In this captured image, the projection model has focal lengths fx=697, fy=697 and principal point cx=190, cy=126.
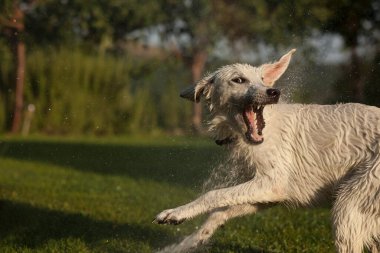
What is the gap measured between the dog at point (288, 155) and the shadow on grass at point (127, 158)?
171 inches

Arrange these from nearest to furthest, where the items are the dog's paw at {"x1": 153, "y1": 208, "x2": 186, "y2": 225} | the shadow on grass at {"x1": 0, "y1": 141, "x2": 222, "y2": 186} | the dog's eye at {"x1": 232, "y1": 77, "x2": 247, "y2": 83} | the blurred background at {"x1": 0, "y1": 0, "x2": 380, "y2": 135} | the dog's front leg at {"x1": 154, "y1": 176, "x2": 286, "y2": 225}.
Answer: the dog's paw at {"x1": 153, "y1": 208, "x2": 186, "y2": 225}, the dog's front leg at {"x1": 154, "y1": 176, "x2": 286, "y2": 225}, the dog's eye at {"x1": 232, "y1": 77, "x2": 247, "y2": 83}, the shadow on grass at {"x1": 0, "y1": 141, "x2": 222, "y2": 186}, the blurred background at {"x1": 0, "y1": 0, "x2": 380, "y2": 135}

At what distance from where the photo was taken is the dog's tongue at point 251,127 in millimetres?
5336

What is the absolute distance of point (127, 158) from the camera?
16.8 metres

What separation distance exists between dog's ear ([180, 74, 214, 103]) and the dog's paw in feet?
3.67

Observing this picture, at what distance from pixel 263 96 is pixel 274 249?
2.01 meters

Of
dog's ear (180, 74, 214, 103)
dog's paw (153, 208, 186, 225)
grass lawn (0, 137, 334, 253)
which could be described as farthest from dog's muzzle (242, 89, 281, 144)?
grass lawn (0, 137, 334, 253)

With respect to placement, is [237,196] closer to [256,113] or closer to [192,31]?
[256,113]

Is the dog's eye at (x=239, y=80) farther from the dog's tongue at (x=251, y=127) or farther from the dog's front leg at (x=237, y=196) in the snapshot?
the dog's front leg at (x=237, y=196)

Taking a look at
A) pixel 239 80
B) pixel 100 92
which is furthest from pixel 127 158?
pixel 239 80

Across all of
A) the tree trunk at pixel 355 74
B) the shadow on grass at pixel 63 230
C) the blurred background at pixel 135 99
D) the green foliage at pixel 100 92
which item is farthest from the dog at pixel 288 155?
the green foliage at pixel 100 92

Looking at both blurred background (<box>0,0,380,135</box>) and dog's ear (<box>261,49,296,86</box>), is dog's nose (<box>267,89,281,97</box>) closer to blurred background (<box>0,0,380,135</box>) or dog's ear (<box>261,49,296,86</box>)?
dog's ear (<box>261,49,296,86</box>)

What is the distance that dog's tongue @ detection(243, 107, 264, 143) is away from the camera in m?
5.34

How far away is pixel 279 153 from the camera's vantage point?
5395mm

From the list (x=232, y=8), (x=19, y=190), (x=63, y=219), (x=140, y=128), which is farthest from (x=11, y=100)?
(x=63, y=219)
